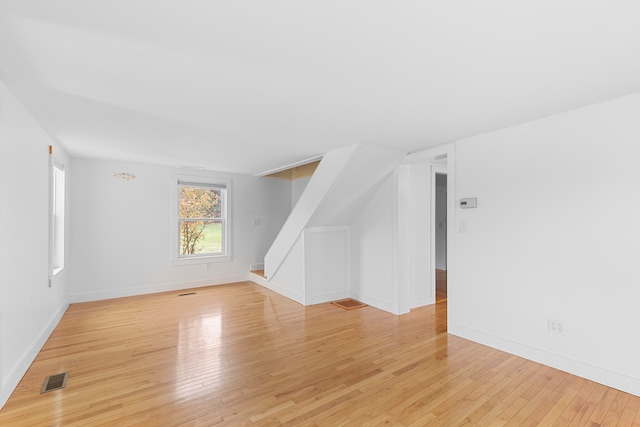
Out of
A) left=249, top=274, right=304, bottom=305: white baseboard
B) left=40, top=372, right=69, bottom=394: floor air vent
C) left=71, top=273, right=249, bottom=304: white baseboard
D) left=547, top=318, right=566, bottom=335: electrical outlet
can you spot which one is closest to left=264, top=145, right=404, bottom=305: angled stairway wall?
left=249, top=274, right=304, bottom=305: white baseboard

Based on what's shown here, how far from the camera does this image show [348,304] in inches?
183

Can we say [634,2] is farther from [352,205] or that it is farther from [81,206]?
[81,206]

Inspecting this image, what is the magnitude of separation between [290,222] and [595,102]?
385 centimetres

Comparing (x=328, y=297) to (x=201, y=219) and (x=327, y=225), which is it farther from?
(x=201, y=219)

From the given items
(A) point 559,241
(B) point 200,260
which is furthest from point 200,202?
(A) point 559,241

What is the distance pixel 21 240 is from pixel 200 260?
11.1 ft

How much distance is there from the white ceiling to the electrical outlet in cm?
184

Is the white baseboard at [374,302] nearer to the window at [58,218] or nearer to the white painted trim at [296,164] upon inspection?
the white painted trim at [296,164]

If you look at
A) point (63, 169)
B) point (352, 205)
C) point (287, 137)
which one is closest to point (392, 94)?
point (287, 137)

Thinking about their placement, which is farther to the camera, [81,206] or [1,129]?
[81,206]

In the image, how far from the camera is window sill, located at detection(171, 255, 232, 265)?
5.61 metres

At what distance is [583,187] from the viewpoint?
8.39 ft

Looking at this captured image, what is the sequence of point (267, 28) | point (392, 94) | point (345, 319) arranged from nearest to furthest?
point (267, 28)
point (392, 94)
point (345, 319)

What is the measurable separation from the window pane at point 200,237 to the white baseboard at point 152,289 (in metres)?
0.57
